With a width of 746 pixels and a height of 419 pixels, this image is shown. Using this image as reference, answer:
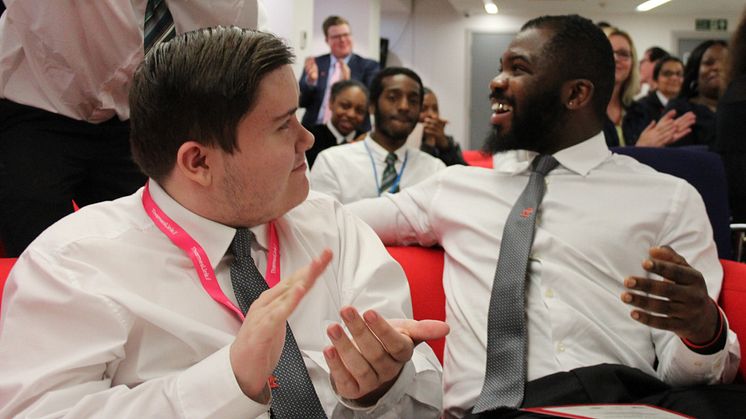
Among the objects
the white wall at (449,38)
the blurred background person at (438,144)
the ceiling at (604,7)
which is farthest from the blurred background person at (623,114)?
the white wall at (449,38)

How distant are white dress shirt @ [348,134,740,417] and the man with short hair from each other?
33cm

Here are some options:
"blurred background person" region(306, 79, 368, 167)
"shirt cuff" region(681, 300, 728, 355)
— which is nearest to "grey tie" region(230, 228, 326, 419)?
"shirt cuff" region(681, 300, 728, 355)

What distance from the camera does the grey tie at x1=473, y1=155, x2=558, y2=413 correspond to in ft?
4.71

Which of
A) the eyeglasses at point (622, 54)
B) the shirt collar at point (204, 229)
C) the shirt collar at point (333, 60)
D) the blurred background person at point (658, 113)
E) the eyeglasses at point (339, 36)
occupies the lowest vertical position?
the shirt collar at point (204, 229)

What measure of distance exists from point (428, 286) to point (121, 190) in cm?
91

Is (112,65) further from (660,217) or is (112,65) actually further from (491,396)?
(660,217)

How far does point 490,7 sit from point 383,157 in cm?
743

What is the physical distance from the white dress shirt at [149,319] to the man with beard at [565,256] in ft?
0.91

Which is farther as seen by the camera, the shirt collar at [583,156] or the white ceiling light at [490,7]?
the white ceiling light at [490,7]

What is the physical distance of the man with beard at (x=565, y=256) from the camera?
55.7 inches

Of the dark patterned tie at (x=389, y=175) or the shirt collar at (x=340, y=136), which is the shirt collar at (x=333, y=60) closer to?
the shirt collar at (x=340, y=136)

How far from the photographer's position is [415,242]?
198cm

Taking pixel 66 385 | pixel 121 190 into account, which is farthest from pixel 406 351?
pixel 121 190

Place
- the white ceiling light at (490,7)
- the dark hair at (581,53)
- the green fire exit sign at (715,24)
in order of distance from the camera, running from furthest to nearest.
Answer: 1. the green fire exit sign at (715,24)
2. the white ceiling light at (490,7)
3. the dark hair at (581,53)
